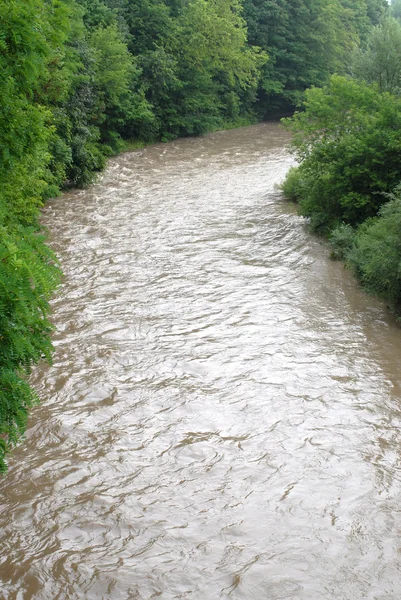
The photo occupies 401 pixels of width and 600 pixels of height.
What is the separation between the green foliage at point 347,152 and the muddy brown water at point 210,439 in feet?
5.15

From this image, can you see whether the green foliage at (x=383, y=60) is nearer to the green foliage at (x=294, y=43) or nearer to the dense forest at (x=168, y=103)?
the dense forest at (x=168, y=103)

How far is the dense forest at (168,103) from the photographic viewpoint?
645 cm

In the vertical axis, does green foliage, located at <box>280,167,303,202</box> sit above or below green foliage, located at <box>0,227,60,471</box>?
below

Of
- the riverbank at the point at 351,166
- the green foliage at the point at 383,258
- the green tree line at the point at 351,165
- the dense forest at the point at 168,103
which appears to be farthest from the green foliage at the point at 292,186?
the green foliage at the point at 383,258

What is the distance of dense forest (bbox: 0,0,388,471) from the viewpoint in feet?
21.2

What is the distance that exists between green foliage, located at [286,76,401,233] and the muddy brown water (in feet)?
5.15

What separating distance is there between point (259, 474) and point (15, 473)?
9.42ft

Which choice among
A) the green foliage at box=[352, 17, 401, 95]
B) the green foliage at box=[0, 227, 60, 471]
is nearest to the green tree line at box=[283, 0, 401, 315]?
the green foliage at box=[352, 17, 401, 95]

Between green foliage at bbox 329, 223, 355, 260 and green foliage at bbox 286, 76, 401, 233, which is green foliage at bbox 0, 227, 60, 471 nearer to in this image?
green foliage at bbox 329, 223, 355, 260

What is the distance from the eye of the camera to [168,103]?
35000mm

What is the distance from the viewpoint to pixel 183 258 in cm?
1552

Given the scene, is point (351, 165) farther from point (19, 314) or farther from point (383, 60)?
point (19, 314)

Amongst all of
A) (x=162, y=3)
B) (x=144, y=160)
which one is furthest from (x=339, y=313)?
(x=162, y=3)

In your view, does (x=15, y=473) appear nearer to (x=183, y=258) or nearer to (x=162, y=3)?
(x=183, y=258)
